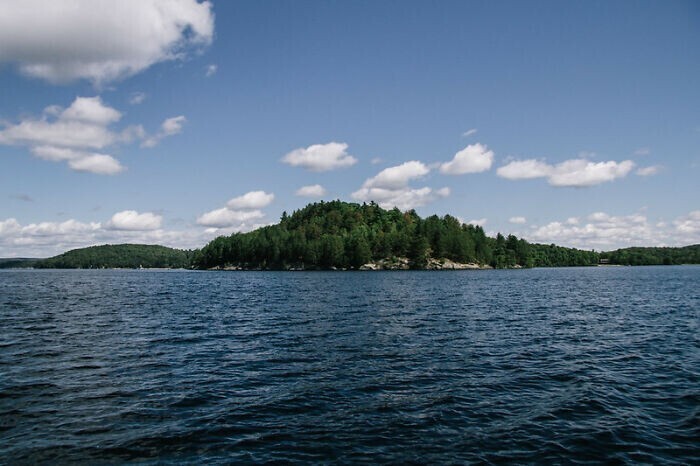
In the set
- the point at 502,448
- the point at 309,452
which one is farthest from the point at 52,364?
the point at 502,448

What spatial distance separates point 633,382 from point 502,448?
41.2 ft

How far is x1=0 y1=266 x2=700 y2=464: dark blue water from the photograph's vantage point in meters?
14.6

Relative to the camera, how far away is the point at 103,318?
46938 millimetres

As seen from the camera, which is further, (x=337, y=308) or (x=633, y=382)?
(x=337, y=308)

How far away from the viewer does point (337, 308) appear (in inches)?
2151

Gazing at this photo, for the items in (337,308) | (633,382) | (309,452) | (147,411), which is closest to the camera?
(309,452)

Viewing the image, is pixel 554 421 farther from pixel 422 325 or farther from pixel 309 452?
pixel 422 325

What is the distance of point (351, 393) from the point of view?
20375mm

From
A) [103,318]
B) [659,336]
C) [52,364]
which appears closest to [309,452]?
[52,364]

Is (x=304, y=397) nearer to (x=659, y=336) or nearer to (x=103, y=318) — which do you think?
(x=659, y=336)

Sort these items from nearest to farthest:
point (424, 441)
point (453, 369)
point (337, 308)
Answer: point (424, 441) < point (453, 369) < point (337, 308)

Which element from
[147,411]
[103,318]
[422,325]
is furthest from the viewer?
[103,318]

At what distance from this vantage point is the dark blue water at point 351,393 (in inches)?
574

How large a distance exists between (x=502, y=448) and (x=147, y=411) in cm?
1368
